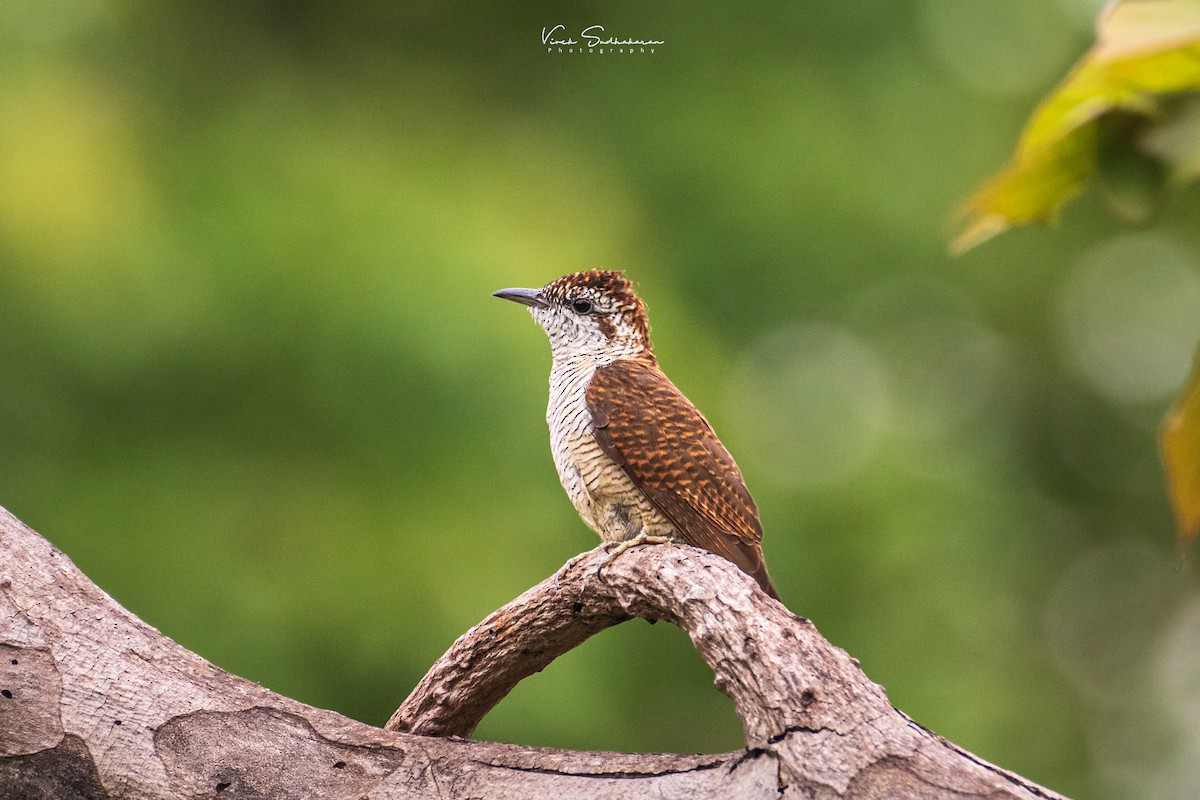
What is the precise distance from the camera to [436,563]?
5727 mm

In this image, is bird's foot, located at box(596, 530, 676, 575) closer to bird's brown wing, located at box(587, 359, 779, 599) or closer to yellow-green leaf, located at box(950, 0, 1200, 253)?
bird's brown wing, located at box(587, 359, 779, 599)

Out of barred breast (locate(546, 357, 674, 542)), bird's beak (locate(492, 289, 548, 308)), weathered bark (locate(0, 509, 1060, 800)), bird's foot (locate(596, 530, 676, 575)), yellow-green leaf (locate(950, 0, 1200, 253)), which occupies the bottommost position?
weathered bark (locate(0, 509, 1060, 800))

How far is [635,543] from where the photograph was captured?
304 centimetres

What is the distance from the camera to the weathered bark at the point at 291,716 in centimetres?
229

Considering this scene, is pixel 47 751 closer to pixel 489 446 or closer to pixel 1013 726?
pixel 489 446

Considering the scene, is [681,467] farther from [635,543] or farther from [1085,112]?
[1085,112]

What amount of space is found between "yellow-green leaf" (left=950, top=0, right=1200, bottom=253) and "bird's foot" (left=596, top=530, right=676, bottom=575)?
156 centimetres

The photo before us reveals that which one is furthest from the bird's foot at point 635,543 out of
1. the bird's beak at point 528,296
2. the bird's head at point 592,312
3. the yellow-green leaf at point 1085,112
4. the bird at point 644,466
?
the yellow-green leaf at point 1085,112

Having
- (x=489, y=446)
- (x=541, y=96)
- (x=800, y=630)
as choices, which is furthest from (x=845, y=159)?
(x=800, y=630)

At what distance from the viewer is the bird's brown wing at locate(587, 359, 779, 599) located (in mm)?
3107

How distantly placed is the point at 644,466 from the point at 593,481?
0.17 metres

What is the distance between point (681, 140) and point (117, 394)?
3579 millimetres

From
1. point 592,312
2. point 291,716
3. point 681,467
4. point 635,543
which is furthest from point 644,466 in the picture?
point 291,716

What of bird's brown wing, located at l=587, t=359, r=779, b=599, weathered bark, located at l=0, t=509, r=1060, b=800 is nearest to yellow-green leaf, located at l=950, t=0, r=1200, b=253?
weathered bark, located at l=0, t=509, r=1060, b=800
